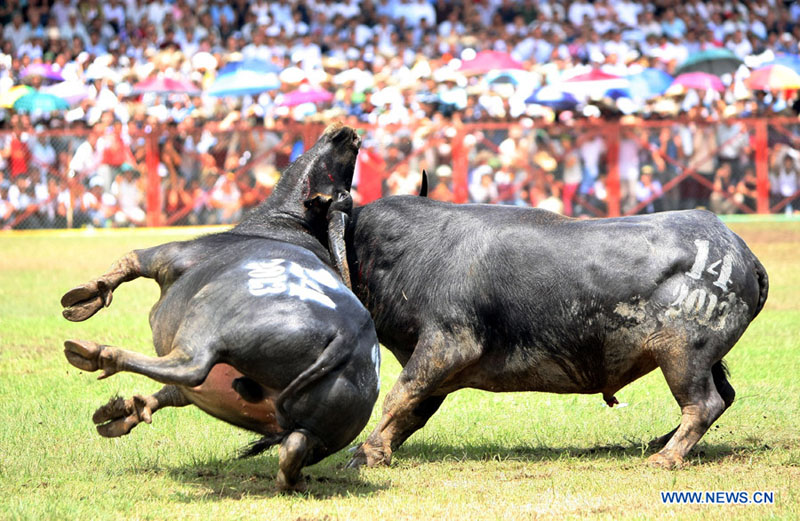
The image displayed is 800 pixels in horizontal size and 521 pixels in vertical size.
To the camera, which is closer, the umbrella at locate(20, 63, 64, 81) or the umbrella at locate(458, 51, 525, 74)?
the umbrella at locate(458, 51, 525, 74)

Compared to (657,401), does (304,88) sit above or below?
below

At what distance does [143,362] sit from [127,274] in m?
1.12

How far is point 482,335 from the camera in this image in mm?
6262

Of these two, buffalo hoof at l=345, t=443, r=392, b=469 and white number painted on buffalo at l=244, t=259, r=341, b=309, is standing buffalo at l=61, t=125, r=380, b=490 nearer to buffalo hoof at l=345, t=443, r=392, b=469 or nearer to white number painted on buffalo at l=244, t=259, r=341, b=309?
white number painted on buffalo at l=244, t=259, r=341, b=309

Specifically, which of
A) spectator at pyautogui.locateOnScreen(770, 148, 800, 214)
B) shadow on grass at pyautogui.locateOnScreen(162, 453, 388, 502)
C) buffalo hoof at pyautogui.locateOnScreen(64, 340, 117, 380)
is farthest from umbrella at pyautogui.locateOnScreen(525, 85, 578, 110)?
buffalo hoof at pyautogui.locateOnScreen(64, 340, 117, 380)

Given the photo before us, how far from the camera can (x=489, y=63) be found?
2089 centimetres

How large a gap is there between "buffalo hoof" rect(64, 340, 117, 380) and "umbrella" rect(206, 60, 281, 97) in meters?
16.0

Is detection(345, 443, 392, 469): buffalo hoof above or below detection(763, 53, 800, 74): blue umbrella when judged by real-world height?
above

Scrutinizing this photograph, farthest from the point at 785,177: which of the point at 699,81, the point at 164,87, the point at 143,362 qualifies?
the point at 143,362

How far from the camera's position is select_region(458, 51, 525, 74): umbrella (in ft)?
68.4

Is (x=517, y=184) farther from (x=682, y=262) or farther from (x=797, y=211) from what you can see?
(x=682, y=262)

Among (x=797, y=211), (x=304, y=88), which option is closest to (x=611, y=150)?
(x=797, y=211)

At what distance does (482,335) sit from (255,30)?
1863 centimetres

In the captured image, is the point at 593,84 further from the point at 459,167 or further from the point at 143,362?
the point at 143,362
